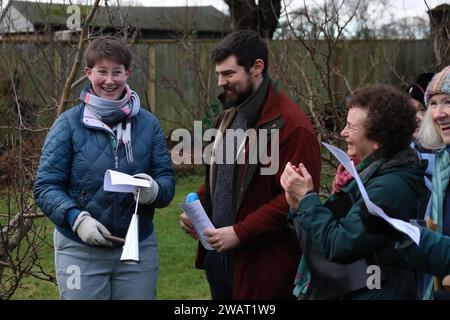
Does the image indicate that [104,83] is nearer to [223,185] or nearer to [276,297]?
[223,185]

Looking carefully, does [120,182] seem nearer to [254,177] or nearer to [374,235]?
[254,177]

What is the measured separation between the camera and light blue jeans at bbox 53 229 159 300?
3.67 metres

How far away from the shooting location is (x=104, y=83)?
3766 millimetres

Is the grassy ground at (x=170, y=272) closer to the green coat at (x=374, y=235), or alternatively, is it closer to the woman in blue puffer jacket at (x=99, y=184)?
the woman in blue puffer jacket at (x=99, y=184)

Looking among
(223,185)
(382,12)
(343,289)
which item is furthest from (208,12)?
(343,289)

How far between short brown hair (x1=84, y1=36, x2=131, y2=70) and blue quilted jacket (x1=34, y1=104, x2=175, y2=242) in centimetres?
26

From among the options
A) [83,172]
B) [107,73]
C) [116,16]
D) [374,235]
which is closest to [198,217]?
[83,172]

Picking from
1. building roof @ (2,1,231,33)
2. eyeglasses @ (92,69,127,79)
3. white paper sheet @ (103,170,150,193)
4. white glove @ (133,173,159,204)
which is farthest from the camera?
building roof @ (2,1,231,33)

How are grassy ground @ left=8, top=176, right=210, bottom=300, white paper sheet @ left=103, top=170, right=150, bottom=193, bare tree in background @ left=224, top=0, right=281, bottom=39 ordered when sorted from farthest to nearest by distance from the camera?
bare tree in background @ left=224, top=0, right=281, bottom=39, grassy ground @ left=8, top=176, right=210, bottom=300, white paper sheet @ left=103, top=170, right=150, bottom=193

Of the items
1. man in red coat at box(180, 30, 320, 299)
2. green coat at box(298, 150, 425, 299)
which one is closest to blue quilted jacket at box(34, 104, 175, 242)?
man in red coat at box(180, 30, 320, 299)

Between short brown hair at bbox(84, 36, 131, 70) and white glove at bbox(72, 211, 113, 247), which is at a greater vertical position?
short brown hair at bbox(84, 36, 131, 70)

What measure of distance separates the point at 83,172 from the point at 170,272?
364 cm

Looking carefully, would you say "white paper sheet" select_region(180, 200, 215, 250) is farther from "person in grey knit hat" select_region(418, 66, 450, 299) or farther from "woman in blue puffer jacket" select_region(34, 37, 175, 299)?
"person in grey knit hat" select_region(418, 66, 450, 299)

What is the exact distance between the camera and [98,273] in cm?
368
